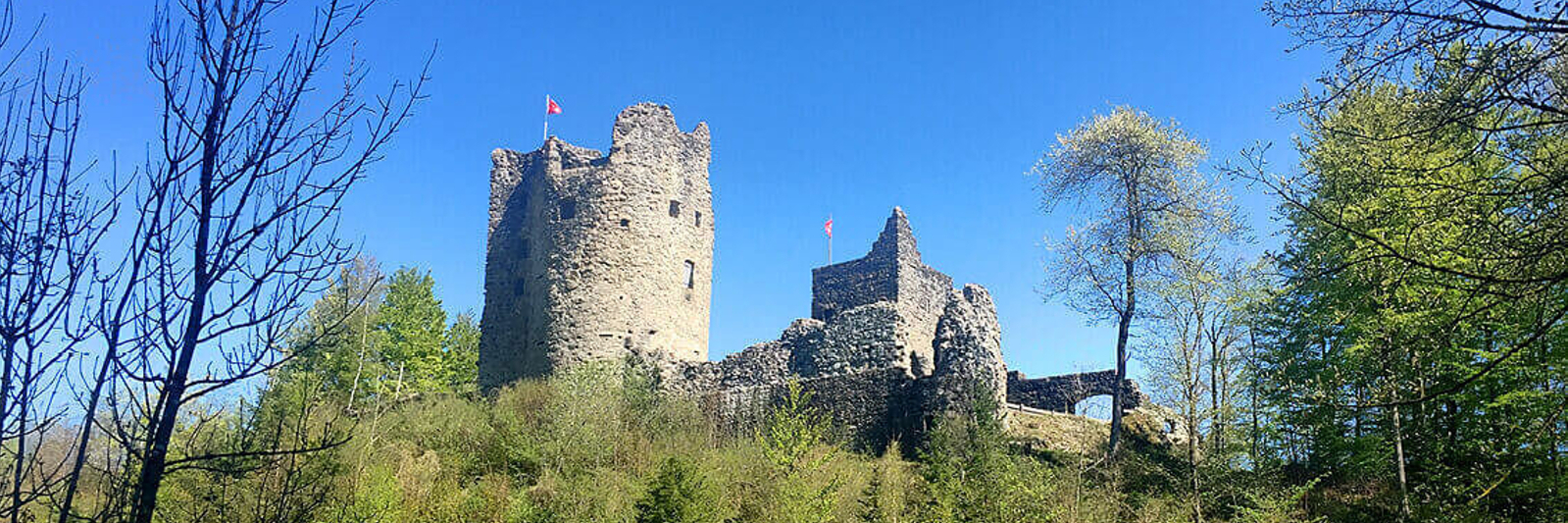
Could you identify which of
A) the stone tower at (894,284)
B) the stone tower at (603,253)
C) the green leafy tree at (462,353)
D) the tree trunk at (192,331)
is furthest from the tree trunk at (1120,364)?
the green leafy tree at (462,353)

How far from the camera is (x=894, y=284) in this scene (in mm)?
26969

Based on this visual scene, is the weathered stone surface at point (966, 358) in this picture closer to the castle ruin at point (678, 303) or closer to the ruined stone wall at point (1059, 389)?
the castle ruin at point (678, 303)

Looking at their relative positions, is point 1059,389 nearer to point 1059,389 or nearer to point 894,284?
point 1059,389

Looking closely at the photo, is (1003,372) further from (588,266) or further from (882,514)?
(588,266)

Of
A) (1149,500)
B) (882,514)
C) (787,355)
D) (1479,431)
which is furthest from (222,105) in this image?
(787,355)

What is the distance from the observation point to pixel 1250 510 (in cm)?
1389

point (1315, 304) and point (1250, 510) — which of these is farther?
point (1315, 304)

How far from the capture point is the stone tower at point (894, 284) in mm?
26984

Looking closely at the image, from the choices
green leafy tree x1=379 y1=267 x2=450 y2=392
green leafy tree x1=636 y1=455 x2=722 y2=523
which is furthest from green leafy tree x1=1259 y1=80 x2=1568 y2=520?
green leafy tree x1=379 y1=267 x2=450 y2=392

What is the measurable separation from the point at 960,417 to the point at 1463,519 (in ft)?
24.8

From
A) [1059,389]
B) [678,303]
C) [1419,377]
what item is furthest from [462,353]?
[1419,377]

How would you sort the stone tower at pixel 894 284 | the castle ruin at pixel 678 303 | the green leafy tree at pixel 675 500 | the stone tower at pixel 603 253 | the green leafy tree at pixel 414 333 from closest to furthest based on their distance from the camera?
the green leafy tree at pixel 675 500, the castle ruin at pixel 678 303, the stone tower at pixel 603 253, the stone tower at pixel 894 284, the green leafy tree at pixel 414 333

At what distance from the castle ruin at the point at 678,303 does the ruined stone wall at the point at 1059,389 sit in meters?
0.04

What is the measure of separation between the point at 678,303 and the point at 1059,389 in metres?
10.7
